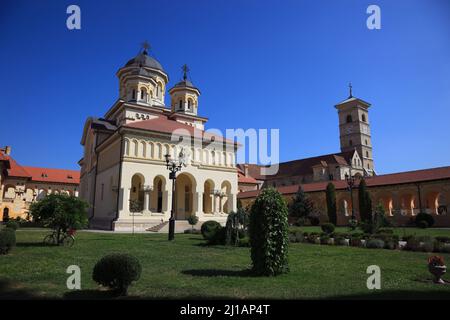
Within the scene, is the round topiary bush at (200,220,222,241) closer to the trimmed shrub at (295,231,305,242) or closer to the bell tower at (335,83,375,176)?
the trimmed shrub at (295,231,305,242)

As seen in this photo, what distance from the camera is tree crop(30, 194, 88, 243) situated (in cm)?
1370

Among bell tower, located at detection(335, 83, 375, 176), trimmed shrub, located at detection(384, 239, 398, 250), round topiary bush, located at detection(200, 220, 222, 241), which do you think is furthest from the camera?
bell tower, located at detection(335, 83, 375, 176)

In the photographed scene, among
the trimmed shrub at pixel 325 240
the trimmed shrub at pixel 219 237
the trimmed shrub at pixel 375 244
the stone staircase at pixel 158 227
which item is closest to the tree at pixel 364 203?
the trimmed shrub at pixel 325 240

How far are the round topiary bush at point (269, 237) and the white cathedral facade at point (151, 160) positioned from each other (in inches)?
728

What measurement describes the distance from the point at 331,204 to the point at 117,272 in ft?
112

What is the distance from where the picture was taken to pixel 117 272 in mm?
6066

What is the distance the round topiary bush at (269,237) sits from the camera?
8250mm

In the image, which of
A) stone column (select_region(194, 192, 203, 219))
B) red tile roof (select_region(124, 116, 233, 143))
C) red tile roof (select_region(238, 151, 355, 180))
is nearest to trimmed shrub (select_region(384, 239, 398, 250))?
stone column (select_region(194, 192, 203, 219))

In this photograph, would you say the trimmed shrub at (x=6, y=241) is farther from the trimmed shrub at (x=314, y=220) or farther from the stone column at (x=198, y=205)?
the trimmed shrub at (x=314, y=220)

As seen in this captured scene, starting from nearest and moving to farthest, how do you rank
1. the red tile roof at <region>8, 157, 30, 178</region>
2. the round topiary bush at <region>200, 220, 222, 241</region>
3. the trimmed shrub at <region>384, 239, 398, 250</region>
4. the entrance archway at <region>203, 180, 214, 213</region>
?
the trimmed shrub at <region>384, 239, 398, 250</region>
the round topiary bush at <region>200, 220, 222, 241</region>
the entrance archway at <region>203, 180, 214, 213</region>
the red tile roof at <region>8, 157, 30, 178</region>

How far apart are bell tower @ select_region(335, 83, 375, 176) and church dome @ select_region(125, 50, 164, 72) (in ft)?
153

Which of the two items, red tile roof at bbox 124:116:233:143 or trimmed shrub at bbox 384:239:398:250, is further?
red tile roof at bbox 124:116:233:143
